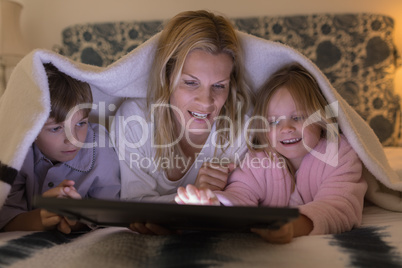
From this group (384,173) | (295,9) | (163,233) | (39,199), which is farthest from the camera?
(295,9)

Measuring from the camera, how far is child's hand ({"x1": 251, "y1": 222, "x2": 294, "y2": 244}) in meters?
0.65

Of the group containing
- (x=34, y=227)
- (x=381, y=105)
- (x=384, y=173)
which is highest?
(x=381, y=105)

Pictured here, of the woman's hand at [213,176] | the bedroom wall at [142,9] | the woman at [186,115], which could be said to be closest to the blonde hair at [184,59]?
the woman at [186,115]

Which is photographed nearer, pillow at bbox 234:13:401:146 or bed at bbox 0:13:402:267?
bed at bbox 0:13:402:267

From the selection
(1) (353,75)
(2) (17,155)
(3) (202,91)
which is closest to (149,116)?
(3) (202,91)

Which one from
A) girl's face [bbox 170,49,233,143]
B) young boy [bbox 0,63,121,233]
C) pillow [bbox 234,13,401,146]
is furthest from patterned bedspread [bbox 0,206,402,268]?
pillow [bbox 234,13,401,146]

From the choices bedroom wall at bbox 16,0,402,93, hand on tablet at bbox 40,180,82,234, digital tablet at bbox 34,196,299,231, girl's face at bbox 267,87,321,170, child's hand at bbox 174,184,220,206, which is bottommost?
hand on tablet at bbox 40,180,82,234

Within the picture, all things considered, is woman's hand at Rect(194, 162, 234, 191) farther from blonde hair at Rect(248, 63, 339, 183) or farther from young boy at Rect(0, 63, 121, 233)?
young boy at Rect(0, 63, 121, 233)

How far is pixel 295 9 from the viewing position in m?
2.14

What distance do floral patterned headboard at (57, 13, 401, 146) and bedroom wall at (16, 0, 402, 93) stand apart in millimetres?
111

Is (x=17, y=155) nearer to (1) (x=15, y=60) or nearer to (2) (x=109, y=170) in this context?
(2) (x=109, y=170)

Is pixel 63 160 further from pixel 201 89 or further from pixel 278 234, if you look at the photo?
pixel 278 234

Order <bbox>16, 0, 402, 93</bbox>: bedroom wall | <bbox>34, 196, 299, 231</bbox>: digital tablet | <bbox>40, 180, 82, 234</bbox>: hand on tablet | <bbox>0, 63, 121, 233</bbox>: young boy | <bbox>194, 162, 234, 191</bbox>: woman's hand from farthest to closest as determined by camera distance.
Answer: <bbox>16, 0, 402, 93</bbox>: bedroom wall → <bbox>194, 162, 234, 191</bbox>: woman's hand → <bbox>0, 63, 121, 233</bbox>: young boy → <bbox>40, 180, 82, 234</bbox>: hand on tablet → <bbox>34, 196, 299, 231</bbox>: digital tablet

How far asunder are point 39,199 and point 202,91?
1.91 ft
